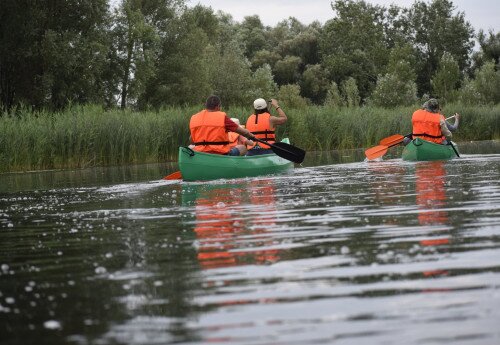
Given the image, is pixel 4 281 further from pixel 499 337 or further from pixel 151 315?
pixel 499 337

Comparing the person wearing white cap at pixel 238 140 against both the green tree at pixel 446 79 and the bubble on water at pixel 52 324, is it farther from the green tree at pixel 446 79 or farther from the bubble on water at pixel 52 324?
the green tree at pixel 446 79

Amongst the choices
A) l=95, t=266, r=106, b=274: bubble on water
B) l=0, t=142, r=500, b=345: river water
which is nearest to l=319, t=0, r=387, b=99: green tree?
l=0, t=142, r=500, b=345: river water

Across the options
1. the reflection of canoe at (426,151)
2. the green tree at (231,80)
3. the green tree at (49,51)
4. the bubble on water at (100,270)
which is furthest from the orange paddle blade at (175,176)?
the green tree at (231,80)

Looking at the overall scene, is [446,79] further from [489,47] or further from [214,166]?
[214,166]

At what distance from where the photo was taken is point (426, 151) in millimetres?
20453

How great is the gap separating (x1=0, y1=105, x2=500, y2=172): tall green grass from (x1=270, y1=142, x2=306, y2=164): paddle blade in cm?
827

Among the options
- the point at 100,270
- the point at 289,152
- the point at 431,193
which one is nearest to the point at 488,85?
the point at 289,152

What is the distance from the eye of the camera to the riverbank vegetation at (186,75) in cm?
2592

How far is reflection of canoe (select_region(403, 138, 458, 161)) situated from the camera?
20.2m

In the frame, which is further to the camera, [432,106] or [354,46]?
[354,46]

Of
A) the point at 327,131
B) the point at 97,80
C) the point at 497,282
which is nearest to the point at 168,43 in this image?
the point at 97,80

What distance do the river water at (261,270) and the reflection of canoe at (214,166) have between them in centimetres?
419

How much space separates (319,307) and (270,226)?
384 centimetres

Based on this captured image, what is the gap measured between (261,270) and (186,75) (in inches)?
1990
